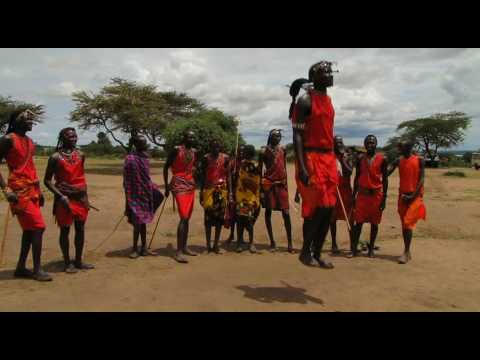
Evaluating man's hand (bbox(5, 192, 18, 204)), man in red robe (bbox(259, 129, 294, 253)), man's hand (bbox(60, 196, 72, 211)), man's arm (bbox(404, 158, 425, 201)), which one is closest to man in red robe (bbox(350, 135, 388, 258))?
man's arm (bbox(404, 158, 425, 201))

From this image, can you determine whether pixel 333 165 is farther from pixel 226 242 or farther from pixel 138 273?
pixel 226 242

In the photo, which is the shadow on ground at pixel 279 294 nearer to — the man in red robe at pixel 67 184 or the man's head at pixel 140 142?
the man in red robe at pixel 67 184

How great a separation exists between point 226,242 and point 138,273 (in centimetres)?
253

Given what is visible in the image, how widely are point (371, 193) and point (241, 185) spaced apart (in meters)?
2.21

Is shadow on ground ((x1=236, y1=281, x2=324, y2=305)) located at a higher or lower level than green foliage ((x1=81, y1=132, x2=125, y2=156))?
lower

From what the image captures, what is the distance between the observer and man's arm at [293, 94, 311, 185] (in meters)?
4.06

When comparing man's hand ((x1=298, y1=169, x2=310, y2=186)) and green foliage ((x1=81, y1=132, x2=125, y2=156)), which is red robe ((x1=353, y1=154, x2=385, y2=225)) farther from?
green foliage ((x1=81, y1=132, x2=125, y2=156))

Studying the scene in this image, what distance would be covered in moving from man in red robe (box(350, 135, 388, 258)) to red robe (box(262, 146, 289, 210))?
1.25 meters

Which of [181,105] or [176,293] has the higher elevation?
[181,105]

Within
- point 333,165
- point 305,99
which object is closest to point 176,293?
point 333,165

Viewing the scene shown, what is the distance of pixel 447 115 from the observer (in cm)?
4681

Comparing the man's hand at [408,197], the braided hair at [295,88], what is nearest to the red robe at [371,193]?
the man's hand at [408,197]

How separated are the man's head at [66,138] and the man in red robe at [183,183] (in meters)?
1.45

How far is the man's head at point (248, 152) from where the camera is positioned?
23.5ft
